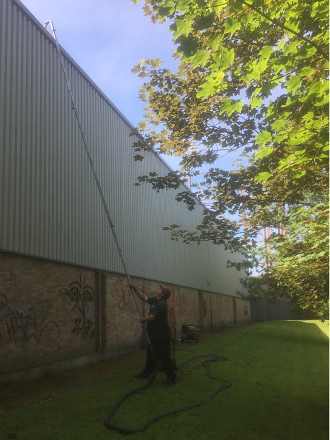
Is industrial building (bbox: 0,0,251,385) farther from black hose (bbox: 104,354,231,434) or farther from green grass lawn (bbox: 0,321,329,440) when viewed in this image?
black hose (bbox: 104,354,231,434)

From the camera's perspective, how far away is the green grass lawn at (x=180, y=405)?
17.8 feet

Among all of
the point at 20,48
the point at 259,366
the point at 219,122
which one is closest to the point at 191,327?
the point at 259,366

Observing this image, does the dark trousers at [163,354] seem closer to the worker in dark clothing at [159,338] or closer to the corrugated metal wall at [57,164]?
the worker in dark clothing at [159,338]

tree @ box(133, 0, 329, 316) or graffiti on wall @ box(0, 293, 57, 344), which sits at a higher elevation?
tree @ box(133, 0, 329, 316)

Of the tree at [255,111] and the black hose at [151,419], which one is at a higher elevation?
the tree at [255,111]

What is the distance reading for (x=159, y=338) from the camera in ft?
27.3

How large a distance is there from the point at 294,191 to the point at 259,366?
5.67 meters

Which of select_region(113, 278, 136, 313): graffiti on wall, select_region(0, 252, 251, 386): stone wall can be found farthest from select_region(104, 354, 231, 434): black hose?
select_region(113, 278, 136, 313): graffiti on wall

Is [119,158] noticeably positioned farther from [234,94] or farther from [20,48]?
[234,94]

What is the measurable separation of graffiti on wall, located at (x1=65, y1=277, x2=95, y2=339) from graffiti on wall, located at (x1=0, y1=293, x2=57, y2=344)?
1.12 meters

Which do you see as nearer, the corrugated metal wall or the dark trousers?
the dark trousers

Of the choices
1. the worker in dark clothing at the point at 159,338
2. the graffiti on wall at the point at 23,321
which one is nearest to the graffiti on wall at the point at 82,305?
the graffiti on wall at the point at 23,321

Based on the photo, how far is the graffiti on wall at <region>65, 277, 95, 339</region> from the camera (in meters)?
11.6

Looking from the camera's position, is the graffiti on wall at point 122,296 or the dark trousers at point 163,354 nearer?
the dark trousers at point 163,354
